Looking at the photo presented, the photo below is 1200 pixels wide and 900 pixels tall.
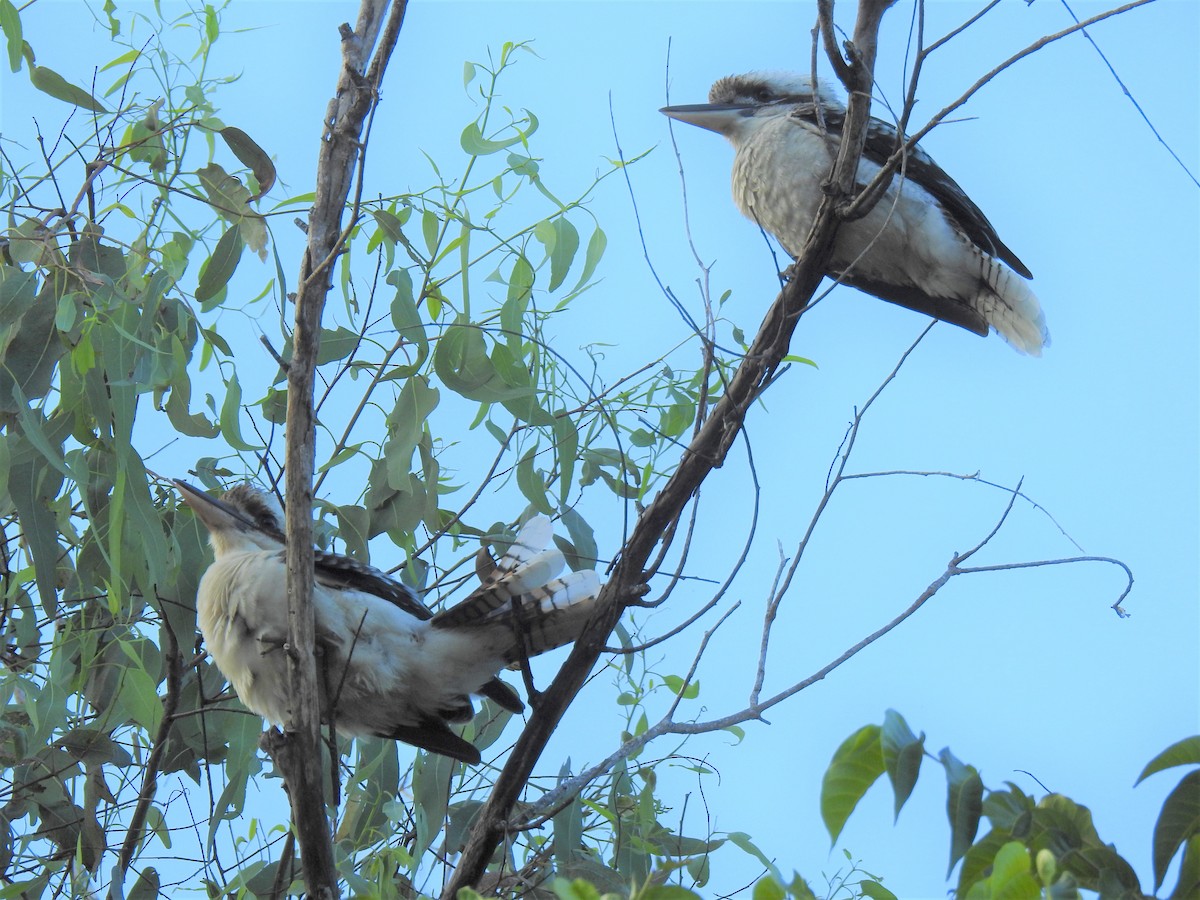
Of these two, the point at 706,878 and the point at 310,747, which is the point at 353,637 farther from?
the point at 706,878

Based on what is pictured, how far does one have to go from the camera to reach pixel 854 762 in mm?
1121

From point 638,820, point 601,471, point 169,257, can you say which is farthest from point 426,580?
point 169,257

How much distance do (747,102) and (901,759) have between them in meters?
2.58

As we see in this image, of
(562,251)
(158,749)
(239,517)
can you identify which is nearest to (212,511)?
(239,517)

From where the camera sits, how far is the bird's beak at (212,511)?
8.04 feet

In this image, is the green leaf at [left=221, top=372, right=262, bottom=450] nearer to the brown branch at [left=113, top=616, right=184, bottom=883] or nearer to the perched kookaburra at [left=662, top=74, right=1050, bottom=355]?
the brown branch at [left=113, top=616, right=184, bottom=883]

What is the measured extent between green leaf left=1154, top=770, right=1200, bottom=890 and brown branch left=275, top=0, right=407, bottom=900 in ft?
3.81

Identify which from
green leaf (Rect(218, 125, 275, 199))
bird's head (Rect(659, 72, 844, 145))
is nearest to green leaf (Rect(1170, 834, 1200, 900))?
green leaf (Rect(218, 125, 275, 199))

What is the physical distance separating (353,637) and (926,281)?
1583mm

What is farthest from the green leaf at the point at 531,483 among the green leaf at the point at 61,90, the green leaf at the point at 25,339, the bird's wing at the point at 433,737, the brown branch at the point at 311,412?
the green leaf at the point at 61,90

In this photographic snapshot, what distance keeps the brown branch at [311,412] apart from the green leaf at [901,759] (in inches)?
38.2

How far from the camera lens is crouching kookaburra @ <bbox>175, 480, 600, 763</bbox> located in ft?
7.20

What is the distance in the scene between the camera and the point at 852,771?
112 cm

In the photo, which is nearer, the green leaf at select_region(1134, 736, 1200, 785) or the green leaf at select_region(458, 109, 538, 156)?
the green leaf at select_region(1134, 736, 1200, 785)
